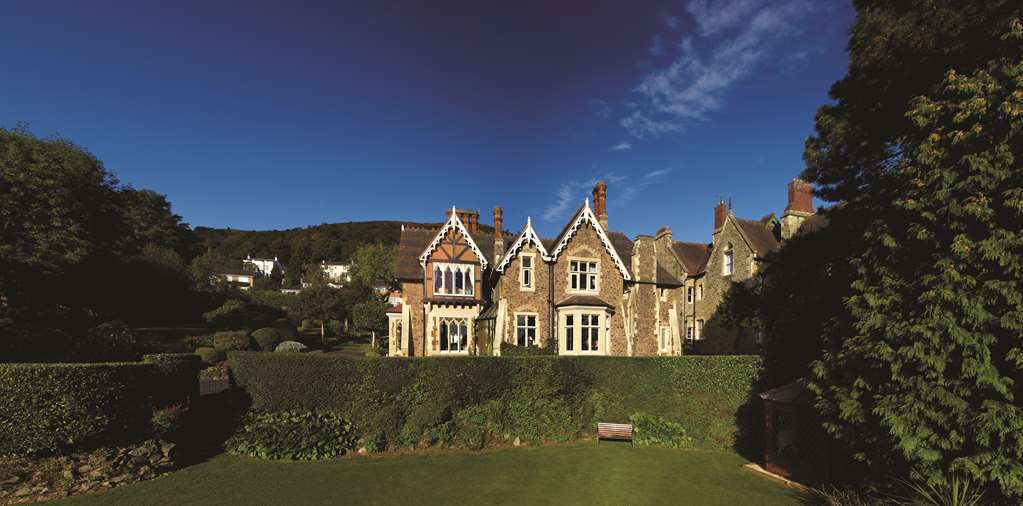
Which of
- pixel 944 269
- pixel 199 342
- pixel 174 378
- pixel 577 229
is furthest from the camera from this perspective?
pixel 199 342

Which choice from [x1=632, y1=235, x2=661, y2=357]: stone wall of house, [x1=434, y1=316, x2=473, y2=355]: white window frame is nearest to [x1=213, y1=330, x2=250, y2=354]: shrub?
[x1=434, y1=316, x2=473, y2=355]: white window frame

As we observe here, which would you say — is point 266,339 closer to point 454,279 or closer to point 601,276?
point 454,279

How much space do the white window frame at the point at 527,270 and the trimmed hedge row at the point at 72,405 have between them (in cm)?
1711

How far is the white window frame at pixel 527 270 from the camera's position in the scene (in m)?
24.6

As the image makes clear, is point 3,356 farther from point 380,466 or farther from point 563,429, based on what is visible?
point 563,429

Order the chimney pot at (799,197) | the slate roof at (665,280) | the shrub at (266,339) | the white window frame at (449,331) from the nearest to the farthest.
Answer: the white window frame at (449,331)
the slate roof at (665,280)
the chimney pot at (799,197)
the shrub at (266,339)

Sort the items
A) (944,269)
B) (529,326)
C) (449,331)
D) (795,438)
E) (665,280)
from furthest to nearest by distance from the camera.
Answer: (665,280), (449,331), (529,326), (795,438), (944,269)

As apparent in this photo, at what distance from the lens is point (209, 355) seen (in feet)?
96.8

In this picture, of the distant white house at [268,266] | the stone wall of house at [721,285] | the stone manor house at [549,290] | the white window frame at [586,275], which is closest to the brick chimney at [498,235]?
the stone manor house at [549,290]

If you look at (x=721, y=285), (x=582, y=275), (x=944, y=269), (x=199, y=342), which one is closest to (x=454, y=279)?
(x=582, y=275)

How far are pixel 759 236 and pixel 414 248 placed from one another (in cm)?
2455

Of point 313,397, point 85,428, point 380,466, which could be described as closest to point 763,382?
point 380,466

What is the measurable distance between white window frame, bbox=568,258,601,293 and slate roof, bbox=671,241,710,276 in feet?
38.5

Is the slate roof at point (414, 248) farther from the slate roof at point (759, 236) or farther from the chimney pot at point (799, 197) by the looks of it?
the chimney pot at point (799, 197)
